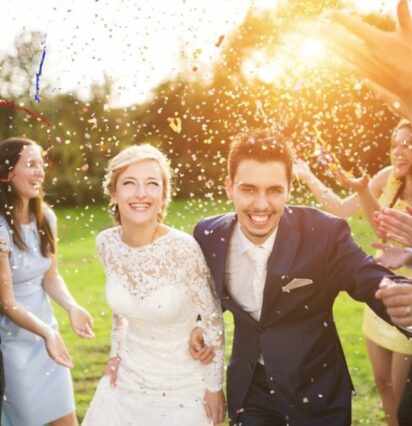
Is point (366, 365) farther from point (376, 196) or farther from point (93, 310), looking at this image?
point (93, 310)

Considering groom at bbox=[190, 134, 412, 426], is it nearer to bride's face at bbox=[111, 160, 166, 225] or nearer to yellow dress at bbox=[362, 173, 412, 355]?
bride's face at bbox=[111, 160, 166, 225]

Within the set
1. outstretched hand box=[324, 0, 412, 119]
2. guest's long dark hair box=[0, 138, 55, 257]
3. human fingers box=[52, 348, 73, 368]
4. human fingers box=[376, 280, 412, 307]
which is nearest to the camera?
outstretched hand box=[324, 0, 412, 119]

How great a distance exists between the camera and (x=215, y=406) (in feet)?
13.7

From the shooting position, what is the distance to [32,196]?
554 centimetres

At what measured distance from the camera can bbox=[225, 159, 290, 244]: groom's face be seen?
152 inches

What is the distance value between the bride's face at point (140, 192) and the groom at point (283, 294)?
50cm

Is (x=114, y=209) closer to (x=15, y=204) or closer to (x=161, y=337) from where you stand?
(x=161, y=337)

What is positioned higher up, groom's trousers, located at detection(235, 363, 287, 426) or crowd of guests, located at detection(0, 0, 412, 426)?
crowd of guests, located at detection(0, 0, 412, 426)

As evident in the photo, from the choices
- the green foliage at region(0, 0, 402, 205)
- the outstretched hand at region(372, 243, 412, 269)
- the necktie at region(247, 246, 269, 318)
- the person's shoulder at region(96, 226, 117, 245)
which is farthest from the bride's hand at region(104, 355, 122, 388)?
the green foliage at region(0, 0, 402, 205)

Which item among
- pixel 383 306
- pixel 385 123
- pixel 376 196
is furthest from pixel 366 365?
pixel 385 123

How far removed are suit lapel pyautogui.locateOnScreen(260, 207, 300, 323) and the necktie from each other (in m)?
0.12

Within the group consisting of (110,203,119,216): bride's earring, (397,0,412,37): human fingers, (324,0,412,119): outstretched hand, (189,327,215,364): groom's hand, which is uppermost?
(397,0,412,37): human fingers

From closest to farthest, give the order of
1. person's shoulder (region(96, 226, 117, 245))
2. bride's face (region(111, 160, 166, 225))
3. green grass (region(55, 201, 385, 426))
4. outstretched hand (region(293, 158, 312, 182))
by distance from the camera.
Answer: bride's face (region(111, 160, 166, 225)), person's shoulder (region(96, 226, 117, 245)), outstretched hand (region(293, 158, 312, 182)), green grass (region(55, 201, 385, 426))

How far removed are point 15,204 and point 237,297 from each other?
2141 mm
